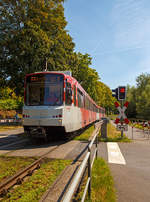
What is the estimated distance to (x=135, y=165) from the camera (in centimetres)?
533

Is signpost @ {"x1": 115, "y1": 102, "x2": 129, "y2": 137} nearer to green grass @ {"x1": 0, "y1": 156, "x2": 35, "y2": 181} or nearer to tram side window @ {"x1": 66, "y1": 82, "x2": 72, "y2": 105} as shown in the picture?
tram side window @ {"x1": 66, "y1": 82, "x2": 72, "y2": 105}

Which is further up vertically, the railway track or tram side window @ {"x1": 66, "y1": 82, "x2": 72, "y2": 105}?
tram side window @ {"x1": 66, "y1": 82, "x2": 72, "y2": 105}

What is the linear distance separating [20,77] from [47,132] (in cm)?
1428

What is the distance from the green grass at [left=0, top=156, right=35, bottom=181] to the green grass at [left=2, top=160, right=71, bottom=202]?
0.57 m

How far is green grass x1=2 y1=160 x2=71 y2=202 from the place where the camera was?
3118 millimetres

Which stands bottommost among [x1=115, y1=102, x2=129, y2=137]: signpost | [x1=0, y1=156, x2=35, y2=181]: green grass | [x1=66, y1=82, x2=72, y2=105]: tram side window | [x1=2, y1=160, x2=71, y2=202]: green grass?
[x1=0, y1=156, x2=35, y2=181]: green grass

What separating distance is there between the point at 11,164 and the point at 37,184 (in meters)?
1.78

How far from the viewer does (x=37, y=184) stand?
367 cm

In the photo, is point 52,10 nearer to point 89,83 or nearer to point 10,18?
point 10,18

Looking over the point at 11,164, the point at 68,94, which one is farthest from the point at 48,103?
the point at 11,164

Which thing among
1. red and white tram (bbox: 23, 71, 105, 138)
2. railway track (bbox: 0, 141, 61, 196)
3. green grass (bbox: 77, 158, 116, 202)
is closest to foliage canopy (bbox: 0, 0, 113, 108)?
red and white tram (bbox: 23, 71, 105, 138)

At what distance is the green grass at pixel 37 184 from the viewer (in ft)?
10.2

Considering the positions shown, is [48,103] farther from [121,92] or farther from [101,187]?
[101,187]

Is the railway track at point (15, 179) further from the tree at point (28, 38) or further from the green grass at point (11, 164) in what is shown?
the tree at point (28, 38)
